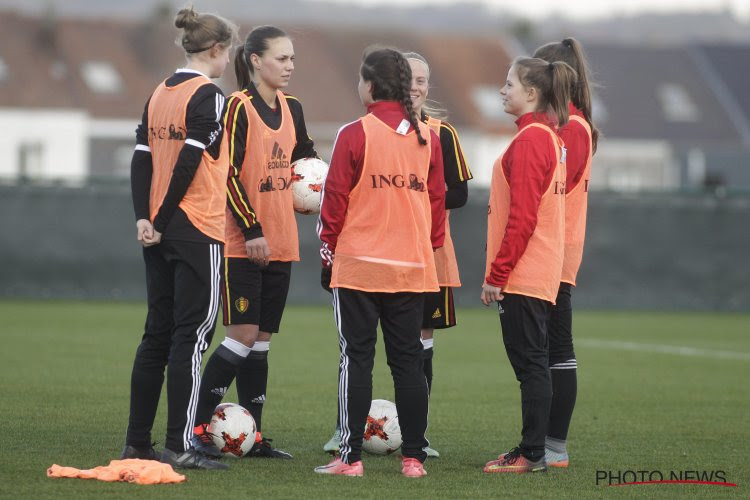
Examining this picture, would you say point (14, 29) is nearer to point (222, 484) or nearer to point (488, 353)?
point (488, 353)

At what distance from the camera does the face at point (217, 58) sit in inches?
241

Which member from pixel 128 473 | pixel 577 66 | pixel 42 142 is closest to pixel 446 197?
pixel 577 66

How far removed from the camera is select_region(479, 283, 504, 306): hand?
6246mm

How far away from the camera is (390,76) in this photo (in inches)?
238

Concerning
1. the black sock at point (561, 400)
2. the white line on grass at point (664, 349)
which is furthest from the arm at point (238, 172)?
the white line on grass at point (664, 349)

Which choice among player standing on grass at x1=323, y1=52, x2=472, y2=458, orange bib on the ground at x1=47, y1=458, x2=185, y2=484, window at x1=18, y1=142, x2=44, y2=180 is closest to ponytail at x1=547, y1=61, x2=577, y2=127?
player standing on grass at x1=323, y1=52, x2=472, y2=458

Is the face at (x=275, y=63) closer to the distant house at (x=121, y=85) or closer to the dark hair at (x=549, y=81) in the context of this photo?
the dark hair at (x=549, y=81)

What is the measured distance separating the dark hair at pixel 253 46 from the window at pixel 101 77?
143 ft

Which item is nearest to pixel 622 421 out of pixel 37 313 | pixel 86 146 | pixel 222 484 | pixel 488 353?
pixel 222 484

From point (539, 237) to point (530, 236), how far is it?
67 mm

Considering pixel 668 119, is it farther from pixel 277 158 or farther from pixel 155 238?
pixel 155 238

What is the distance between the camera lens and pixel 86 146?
47.9 meters

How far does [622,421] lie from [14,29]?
4358cm

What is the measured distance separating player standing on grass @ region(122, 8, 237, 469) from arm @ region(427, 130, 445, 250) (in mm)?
1039
